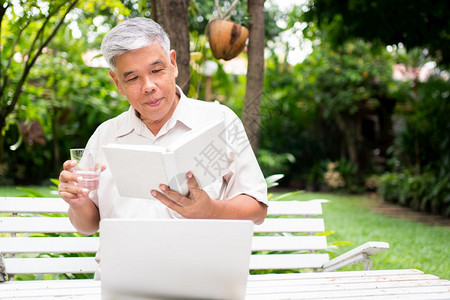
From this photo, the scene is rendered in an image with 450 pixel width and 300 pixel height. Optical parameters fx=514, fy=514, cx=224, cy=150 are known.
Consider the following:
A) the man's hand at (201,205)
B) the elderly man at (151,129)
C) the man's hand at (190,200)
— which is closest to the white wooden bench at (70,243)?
the elderly man at (151,129)

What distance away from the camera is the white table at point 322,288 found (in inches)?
65.1

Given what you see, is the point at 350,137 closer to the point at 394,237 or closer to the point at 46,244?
the point at 394,237

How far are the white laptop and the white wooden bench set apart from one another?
137 centimetres

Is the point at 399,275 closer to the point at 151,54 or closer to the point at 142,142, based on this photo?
the point at 142,142

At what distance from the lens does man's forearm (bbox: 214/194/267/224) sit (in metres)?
1.63

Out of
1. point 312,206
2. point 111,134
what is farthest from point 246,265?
point 312,206

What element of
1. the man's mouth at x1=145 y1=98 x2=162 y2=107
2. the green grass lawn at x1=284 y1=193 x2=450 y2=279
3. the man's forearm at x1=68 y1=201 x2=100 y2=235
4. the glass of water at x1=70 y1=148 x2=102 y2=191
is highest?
the man's mouth at x1=145 y1=98 x2=162 y2=107

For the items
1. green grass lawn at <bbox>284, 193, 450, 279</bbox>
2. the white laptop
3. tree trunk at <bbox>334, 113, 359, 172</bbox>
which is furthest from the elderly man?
tree trunk at <bbox>334, 113, 359, 172</bbox>

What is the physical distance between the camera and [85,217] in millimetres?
1870

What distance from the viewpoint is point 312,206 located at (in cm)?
296

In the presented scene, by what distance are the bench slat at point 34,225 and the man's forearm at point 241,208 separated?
3.99 ft

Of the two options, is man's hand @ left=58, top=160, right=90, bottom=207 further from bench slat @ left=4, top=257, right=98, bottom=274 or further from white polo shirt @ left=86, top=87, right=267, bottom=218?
bench slat @ left=4, top=257, right=98, bottom=274

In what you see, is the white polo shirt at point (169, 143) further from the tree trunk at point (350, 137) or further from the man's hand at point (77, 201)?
the tree trunk at point (350, 137)

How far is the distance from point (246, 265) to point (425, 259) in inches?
162
